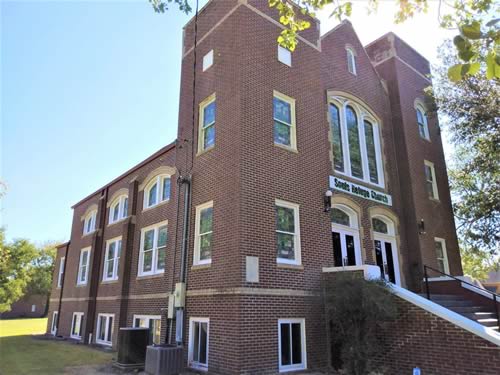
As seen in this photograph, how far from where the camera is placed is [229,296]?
31.0ft

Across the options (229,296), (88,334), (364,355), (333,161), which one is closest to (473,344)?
(364,355)

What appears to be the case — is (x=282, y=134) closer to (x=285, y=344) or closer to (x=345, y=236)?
(x=345, y=236)

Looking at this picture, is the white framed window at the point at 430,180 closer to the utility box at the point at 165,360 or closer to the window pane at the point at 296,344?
the window pane at the point at 296,344

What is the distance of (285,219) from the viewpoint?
10914 millimetres

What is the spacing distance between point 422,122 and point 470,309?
31.8ft

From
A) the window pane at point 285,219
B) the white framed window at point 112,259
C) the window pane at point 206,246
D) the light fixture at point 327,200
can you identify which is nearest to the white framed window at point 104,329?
the white framed window at point 112,259

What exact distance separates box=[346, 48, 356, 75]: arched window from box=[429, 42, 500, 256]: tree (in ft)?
14.6

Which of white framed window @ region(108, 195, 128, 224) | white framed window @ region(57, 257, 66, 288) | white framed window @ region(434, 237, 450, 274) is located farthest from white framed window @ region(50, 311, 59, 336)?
white framed window @ region(434, 237, 450, 274)

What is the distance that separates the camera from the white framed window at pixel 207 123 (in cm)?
1226

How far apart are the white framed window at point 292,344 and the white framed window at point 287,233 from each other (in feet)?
5.37

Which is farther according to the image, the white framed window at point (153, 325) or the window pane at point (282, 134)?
the white framed window at point (153, 325)

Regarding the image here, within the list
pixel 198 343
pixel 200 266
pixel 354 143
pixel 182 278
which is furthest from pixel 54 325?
pixel 354 143

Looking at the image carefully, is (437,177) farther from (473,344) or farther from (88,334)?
(88,334)

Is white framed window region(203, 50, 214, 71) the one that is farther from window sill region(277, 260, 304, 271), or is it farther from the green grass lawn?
the green grass lawn
